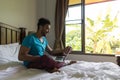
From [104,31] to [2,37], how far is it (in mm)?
2237

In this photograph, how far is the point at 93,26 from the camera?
3.89m

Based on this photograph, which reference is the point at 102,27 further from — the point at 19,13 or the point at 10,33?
the point at 10,33

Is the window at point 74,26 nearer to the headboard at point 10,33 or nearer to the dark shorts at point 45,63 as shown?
the headboard at point 10,33

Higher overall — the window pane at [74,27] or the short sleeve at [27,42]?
the window pane at [74,27]

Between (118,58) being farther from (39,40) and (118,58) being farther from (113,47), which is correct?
(39,40)

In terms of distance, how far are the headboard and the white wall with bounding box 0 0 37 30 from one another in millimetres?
142

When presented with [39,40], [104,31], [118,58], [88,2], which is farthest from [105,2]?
[39,40]

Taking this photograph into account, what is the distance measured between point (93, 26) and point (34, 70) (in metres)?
2.55

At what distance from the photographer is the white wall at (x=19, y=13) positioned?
3115 mm

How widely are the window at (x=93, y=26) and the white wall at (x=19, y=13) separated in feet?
2.81

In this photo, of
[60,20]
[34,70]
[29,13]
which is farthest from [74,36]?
[34,70]

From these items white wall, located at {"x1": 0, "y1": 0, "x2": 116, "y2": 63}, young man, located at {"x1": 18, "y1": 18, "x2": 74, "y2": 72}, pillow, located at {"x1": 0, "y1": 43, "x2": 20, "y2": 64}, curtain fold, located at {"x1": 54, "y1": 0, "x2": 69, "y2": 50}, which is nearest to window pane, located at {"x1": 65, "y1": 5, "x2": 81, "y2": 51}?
curtain fold, located at {"x1": 54, "y1": 0, "x2": 69, "y2": 50}

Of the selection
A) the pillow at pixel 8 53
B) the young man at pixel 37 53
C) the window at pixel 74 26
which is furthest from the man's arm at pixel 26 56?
the window at pixel 74 26

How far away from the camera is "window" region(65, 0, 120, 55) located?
3629mm
